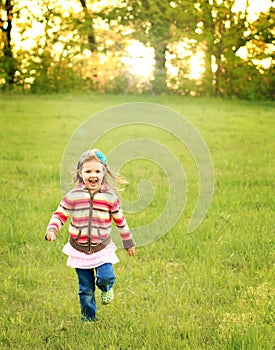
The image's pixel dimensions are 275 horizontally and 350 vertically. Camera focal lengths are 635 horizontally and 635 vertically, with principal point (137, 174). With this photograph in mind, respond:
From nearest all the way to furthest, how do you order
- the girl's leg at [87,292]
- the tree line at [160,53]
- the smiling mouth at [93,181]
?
the smiling mouth at [93,181]
the girl's leg at [87,292]
the tree line at [160,53]

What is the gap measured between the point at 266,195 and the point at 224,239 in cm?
209

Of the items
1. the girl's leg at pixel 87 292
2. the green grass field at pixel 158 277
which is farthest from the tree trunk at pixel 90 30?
the girl's leg at pixel 87 292

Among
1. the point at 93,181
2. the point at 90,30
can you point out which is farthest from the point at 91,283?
the point at 90,30

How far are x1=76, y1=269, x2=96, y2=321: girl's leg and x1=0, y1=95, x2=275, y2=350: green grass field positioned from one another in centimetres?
8

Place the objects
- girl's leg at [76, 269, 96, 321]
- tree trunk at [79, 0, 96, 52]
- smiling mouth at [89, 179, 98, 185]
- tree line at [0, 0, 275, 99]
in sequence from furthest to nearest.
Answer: tree trunk at [79, 0, 96, 52], tree line at [0, 0, 275, 99], girl's leg at [76, 269, 96, 321], smiling mouth at [89, 179, 98, 185]

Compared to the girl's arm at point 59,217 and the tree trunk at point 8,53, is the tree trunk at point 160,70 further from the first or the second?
the girl's arm at point 59,217

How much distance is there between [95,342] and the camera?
3.55 m


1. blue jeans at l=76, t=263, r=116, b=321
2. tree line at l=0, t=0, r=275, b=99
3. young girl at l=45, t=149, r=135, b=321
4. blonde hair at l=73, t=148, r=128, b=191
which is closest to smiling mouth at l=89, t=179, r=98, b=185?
young girl at l=45, t=149, r=135, b=321

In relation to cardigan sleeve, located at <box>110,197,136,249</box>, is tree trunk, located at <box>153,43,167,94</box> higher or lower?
higher

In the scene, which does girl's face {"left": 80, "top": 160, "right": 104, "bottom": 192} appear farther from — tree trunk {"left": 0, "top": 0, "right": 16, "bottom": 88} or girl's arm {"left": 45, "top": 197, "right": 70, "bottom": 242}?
tree trunk {"left": 0, "top": 0, "right": 16, "bottom": 88}

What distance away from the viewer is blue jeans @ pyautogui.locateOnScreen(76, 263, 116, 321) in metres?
3.55

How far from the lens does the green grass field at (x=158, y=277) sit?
12.0ft

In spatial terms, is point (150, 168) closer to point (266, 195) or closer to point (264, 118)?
point (266, 195)

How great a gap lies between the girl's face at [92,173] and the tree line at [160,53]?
21020 mm
